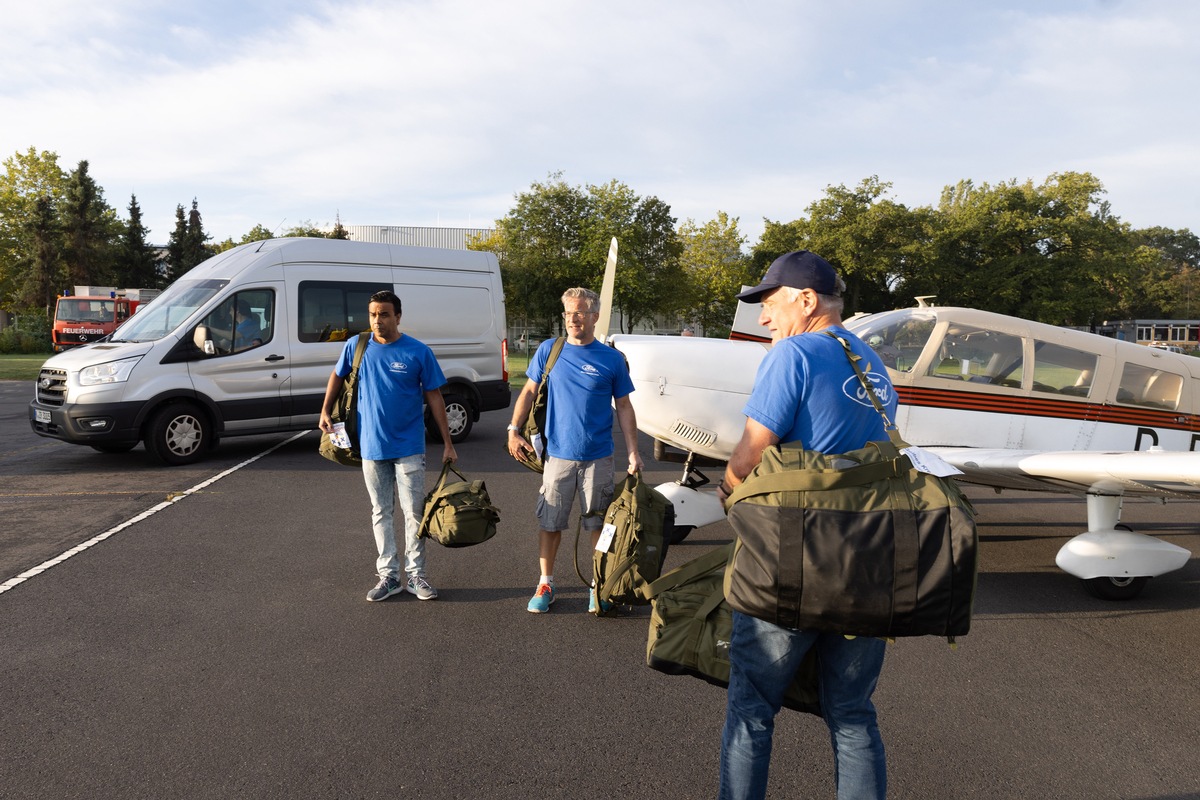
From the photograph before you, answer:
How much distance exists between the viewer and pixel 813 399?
6.88 ft

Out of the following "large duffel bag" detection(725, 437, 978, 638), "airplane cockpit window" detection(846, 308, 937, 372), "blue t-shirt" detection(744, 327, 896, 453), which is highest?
"airplane cockpit window" detection(846, 308, 937, 372)

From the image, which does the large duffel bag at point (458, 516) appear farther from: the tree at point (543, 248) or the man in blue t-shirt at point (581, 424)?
the tree at point (543, 248)

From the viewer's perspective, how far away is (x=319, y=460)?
9.66 m

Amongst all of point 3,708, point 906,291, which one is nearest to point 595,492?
point 3,708

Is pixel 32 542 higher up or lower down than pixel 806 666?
lower down

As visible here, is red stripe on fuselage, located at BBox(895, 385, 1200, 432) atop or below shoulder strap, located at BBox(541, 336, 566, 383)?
below

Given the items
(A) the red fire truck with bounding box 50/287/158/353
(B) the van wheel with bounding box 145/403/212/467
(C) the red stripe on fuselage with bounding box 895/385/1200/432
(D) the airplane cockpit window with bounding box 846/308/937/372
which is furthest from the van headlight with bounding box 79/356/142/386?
(A) the red fire truck with bounding box 50/287/158/353

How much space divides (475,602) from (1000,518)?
5.15 metres

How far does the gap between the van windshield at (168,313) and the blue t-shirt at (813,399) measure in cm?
879

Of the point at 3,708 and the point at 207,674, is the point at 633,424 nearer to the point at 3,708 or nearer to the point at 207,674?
the point at 207,674

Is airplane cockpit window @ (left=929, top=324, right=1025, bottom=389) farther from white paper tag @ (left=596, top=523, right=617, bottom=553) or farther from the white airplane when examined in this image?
white paper tag @ (left=596, top=523, right=617, bottom=553)

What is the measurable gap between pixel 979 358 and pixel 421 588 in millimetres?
4275

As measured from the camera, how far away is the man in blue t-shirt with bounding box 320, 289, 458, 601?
462cm

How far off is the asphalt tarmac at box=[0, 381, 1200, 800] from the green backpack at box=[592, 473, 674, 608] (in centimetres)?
28
